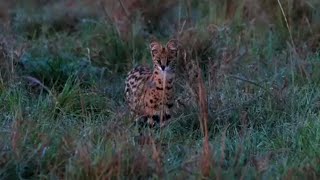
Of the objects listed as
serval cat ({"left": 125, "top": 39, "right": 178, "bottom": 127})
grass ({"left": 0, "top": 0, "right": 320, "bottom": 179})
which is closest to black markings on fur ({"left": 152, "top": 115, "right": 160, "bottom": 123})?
serval cat ({"left": 125, "top": 39, "right": 178, "bottom": 127})

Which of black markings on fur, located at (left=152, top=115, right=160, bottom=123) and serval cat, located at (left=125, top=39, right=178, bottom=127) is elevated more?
serval cat, located at (left=125, top=39, right=178, bottom=127)

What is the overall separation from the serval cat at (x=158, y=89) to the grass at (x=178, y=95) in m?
0.12

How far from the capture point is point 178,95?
683 centimetres

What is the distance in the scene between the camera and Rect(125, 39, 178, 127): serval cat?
21.3 feet

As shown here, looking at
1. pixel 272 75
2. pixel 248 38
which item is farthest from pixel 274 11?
pixel 272 75

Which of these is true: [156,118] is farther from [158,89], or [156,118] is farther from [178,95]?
[178,95]

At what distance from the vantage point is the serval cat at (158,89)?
6.50 meters

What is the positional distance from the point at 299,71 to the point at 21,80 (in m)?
2.22

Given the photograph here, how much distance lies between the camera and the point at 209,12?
941cm

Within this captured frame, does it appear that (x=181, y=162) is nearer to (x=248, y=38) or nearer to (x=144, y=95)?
(x=144, y=95)

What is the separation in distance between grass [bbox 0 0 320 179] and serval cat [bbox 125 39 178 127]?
12 cm

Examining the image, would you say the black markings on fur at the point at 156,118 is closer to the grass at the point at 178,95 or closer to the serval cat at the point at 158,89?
the serval cat at the point at 158,89

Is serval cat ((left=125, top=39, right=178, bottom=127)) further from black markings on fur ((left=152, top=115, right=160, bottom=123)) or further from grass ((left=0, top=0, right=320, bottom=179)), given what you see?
grass ((left=0, top=0, right=320, bottom=179))

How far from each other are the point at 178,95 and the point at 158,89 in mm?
266
